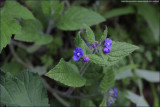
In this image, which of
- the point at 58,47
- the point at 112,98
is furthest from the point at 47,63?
the point at 112,98

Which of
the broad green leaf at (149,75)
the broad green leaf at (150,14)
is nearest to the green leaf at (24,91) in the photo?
the broad green leaf at (149,75)

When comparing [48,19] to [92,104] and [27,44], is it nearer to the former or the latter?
[27,44]

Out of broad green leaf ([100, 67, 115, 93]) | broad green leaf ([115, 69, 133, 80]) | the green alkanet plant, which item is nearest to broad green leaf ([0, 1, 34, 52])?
the green alkanet plant

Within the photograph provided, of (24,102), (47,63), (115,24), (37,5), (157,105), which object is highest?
(37,5)

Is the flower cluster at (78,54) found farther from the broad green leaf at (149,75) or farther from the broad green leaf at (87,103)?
the broad green leaf at (149,75)

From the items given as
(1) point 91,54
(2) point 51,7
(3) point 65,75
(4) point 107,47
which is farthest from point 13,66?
(4) point 107,47

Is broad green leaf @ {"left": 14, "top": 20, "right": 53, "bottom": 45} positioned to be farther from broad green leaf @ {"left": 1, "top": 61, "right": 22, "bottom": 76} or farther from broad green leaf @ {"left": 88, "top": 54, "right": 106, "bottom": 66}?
broad green leaf @ {"left": 88, "top": 54, "right": 106, "bottom": 66}

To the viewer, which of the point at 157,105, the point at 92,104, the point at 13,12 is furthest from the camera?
the point at 157,105

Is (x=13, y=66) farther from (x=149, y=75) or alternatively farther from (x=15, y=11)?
(x=149, y=75)
